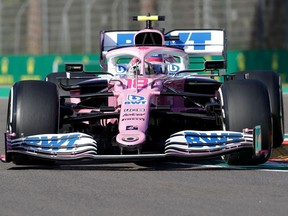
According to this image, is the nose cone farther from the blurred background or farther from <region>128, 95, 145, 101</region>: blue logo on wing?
the blurred background

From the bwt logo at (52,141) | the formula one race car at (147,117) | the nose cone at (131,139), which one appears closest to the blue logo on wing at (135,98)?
the formula one race car at (147,117)

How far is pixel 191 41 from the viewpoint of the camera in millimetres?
13023

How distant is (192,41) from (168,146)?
4.33 metres

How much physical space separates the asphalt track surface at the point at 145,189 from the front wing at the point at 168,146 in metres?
0.18

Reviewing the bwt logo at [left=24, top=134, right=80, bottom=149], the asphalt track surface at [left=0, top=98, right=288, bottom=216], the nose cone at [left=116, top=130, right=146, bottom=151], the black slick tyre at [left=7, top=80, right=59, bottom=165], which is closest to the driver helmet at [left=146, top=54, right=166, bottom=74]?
the asphalt track surface at [left=0, top=98, right=288, bottom=216]

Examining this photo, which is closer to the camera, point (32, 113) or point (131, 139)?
point (131, 139)

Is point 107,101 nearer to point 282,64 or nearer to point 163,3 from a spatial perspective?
point 282,64

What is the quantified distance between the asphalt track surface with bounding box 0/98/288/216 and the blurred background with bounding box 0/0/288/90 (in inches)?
684

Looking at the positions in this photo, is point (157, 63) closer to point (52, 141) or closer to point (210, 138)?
point (210, 138)

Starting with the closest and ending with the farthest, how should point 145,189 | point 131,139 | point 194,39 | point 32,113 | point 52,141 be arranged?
point 145,189, point 131,139, point 52,141, point 32,113, point 194,39

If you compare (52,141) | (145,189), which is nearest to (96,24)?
(52,141)

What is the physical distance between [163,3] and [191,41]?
15.9m

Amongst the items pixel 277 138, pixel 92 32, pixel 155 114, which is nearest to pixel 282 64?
pixel 92 32

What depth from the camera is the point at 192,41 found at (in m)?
13.0
